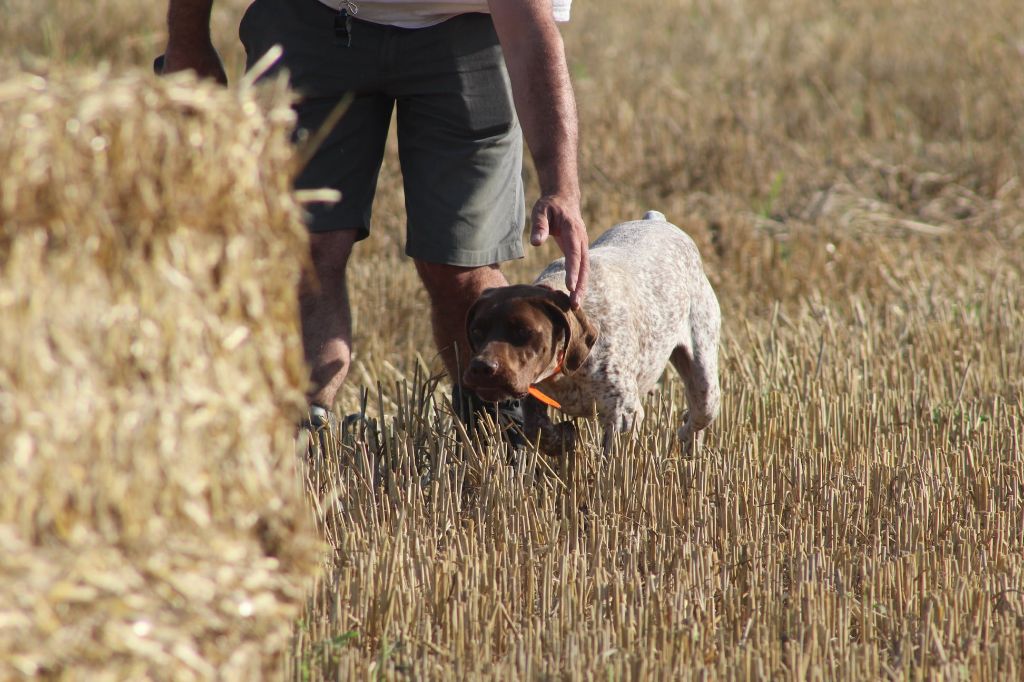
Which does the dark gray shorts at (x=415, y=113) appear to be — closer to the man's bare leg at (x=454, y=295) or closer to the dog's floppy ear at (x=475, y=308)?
the man's bare leg at (x=454, y=295)

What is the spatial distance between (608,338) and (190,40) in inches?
65.7

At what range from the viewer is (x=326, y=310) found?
162 inches

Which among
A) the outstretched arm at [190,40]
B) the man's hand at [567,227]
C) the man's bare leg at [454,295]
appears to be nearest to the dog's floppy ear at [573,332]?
the man's hand at [567,227]

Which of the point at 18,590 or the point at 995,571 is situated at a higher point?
the point at 18,590

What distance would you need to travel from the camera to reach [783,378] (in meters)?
4.93

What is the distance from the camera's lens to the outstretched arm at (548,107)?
354 centimetres

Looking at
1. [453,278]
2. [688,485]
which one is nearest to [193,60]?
[453,278]

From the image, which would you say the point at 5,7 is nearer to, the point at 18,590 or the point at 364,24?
the point at 364,24

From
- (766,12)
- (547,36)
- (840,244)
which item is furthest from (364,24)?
(766,12)

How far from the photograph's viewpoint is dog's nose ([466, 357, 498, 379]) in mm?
3684

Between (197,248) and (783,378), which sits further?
(783,378)

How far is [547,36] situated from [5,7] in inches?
371

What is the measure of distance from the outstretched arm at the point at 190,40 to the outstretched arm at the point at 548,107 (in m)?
1.01

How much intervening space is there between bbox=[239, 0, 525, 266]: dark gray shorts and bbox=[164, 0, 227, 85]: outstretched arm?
0.45 ft
